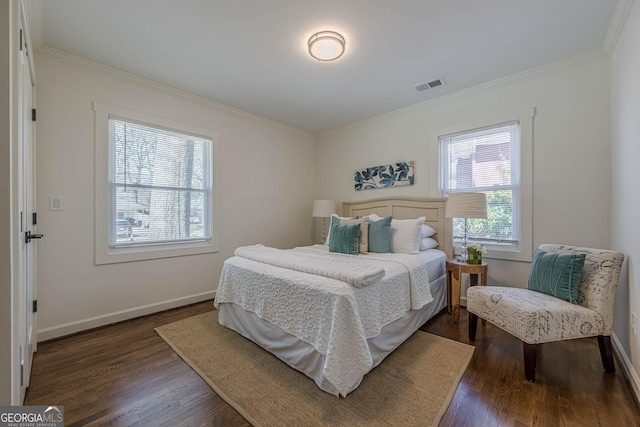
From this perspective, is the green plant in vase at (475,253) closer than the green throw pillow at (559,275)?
No

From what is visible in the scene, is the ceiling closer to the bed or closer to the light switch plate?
the light switch plate

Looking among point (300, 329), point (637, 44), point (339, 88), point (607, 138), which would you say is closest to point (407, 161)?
point (339, 88)

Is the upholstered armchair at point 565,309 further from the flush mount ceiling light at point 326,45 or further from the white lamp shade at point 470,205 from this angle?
the flush mount ceiling light at point 326,45

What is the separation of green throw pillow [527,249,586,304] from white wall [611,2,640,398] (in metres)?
0.27

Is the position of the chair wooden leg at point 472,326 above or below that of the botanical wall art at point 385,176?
below

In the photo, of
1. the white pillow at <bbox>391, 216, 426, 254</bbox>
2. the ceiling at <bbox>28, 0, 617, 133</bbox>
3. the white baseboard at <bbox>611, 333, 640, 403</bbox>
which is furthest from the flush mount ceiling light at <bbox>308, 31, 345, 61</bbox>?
the white baseboard at <bbox>611, 333, 640, 403</bbox>

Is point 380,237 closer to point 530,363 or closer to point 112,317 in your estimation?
point 530,363

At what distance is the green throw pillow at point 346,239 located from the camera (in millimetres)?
2803

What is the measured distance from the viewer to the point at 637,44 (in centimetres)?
166

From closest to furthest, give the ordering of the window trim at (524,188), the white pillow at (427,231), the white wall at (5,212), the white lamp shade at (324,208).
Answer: the white wall at (5,212)
the window trim at (524,188)
the white pillow at (427,231)
the white lamp shade at (324,208)

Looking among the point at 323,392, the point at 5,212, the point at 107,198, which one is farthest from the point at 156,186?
the point at 323,392

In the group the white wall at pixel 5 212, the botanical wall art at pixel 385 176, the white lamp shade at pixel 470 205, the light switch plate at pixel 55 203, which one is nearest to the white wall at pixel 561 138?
the botanical wall art at pixel 385 176

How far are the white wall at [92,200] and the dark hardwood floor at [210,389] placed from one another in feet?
1.35

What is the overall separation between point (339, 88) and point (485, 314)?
264cm
